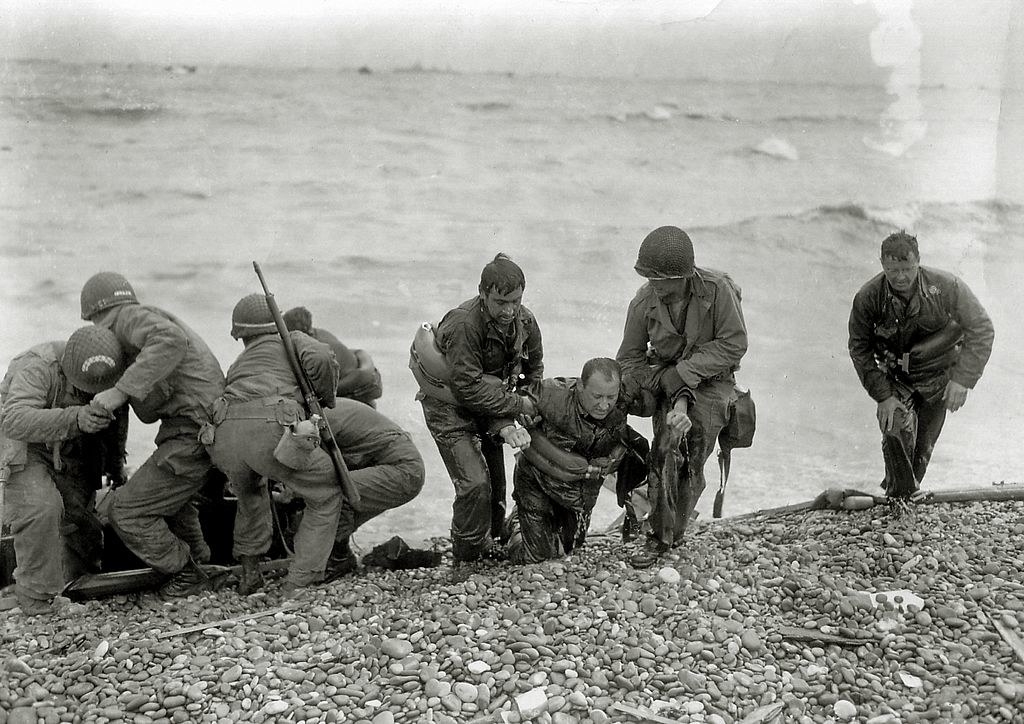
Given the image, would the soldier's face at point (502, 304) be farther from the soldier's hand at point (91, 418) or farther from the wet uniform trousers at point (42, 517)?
the wet uniform trousers at point (42, 517)

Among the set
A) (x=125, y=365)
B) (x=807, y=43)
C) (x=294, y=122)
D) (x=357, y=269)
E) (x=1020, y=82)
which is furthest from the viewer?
(x=357, y=269)

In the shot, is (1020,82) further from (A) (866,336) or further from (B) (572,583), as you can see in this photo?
(B) (572,583)

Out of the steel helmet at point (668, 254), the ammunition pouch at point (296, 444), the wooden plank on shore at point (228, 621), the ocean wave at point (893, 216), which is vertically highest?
the ocean wave at point (893, 216)

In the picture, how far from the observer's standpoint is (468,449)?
5.34 meters

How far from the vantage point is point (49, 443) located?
5.17 meters

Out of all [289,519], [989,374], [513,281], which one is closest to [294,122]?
[289,519]

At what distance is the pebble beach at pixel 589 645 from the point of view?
3816 mm

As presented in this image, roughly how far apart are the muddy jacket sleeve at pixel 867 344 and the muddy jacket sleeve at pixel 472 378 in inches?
77.2

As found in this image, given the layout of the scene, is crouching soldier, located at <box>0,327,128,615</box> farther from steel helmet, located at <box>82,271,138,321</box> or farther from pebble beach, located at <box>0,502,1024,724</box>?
pebble beach, located at <box>0,502,1024,724</box>

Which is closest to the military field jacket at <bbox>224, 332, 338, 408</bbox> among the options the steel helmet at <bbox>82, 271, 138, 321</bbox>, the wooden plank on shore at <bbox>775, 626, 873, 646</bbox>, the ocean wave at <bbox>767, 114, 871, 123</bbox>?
the steel helmet at <bbox>82, 271, 138, 321</bbox>

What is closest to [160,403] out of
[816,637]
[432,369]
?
[432,369]

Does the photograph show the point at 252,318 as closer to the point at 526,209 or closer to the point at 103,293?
the point at 103,293

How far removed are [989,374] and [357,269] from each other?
8086 mm

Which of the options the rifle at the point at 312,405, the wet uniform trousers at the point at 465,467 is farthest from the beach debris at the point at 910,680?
the rifle at the point at 312,405
